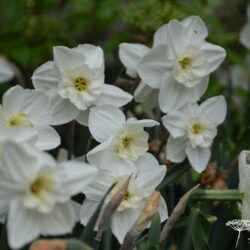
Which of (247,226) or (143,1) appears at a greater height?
(143,1)

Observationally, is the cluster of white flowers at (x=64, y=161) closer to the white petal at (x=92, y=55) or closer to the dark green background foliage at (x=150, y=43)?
the white petal at (x=92, y=55)

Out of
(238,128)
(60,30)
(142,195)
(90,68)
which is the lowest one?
(238,128)

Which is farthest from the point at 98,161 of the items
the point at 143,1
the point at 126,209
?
the point at 143,1

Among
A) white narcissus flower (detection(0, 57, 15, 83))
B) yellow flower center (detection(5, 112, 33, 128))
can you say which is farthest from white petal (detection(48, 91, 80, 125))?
white narcissus flower (detection(0, 57, 15, 83))

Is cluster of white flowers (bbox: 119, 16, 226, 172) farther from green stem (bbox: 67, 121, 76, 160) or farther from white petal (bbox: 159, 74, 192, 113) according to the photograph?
green stem (bbox: 67, 121, 76, 160)

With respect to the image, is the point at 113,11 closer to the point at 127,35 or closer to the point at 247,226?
the point at 127,35

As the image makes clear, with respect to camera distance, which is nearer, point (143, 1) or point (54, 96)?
point (54, 96)

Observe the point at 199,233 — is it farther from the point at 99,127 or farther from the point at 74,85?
the point at 74,85
